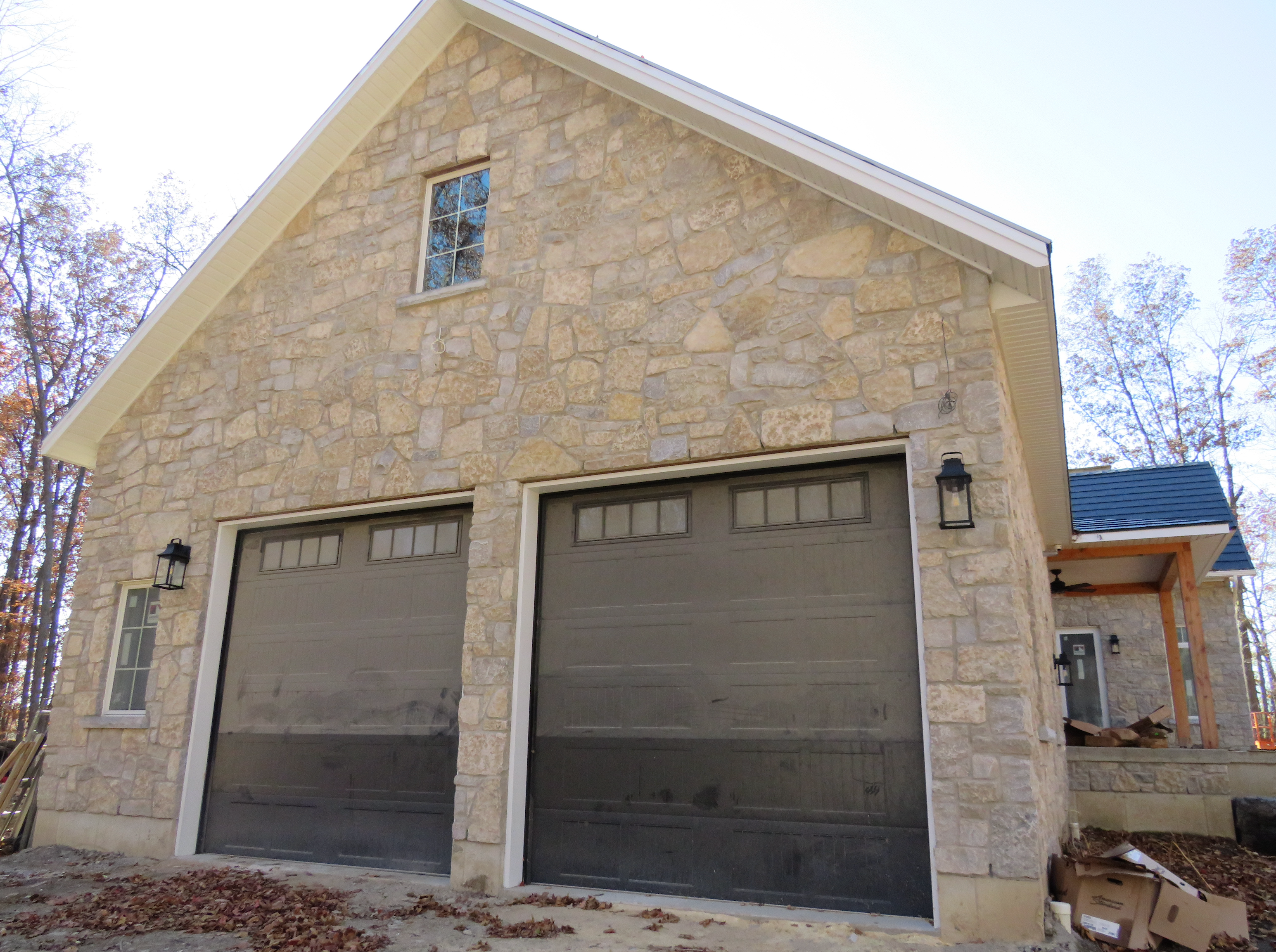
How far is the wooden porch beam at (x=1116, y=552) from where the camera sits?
9.28 meters

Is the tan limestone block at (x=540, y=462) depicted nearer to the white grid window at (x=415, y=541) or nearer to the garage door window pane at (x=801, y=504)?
the white grid window at (x=415, y=541)

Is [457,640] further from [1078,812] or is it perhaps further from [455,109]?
[1078,812]

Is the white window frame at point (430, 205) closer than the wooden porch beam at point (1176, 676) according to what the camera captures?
Yes

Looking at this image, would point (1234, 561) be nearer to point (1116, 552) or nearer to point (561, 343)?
point (1116, 552)

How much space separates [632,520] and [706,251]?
1.84 meters

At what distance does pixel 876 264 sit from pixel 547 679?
131 inches

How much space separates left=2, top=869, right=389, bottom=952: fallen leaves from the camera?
14.6ft

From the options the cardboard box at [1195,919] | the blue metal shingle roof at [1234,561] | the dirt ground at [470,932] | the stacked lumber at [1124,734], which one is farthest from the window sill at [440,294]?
the blue metal shingle roof at [1234,561]

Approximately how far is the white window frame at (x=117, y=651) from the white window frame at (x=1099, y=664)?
11.0 meters

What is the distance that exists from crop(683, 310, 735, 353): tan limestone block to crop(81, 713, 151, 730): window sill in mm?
5221

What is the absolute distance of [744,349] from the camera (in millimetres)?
5520

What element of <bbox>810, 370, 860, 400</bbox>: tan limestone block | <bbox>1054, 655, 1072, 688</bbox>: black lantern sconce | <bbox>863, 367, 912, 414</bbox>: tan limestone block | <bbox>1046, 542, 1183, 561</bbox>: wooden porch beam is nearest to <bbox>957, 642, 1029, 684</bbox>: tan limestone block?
<bbox>863, 367, 912, 414</bbox>: tan limestone block

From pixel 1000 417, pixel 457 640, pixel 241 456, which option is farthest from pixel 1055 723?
pixel 241 456

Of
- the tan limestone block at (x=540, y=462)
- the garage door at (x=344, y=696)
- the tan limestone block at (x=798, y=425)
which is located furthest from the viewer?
the garage door at (x=344, y=696)
